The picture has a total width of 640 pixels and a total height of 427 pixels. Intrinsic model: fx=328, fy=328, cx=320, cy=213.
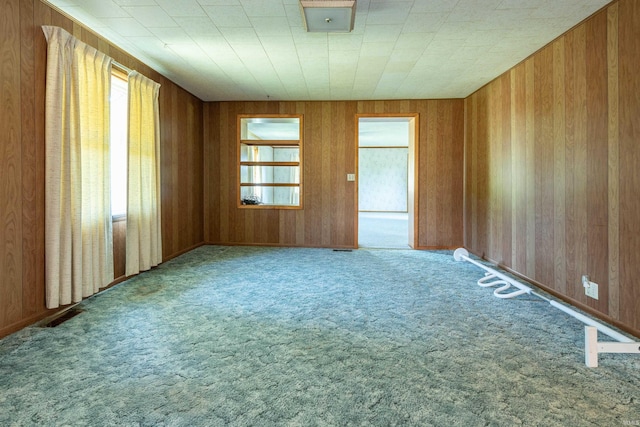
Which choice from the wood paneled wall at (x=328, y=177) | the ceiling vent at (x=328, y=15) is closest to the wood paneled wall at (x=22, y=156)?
the ceiling vent at (x=328, y=15)

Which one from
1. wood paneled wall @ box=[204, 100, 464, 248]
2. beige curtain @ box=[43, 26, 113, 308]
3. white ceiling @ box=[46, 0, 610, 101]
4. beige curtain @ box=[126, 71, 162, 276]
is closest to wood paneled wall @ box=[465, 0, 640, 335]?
white ceiling @ box=[46, 0, 610, 101]

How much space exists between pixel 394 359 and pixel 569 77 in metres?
2.78

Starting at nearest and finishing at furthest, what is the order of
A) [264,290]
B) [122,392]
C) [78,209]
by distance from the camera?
1. [122,392]
2. [78,209]
3. [264,290]

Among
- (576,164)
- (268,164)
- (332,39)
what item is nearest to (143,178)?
(268,164)

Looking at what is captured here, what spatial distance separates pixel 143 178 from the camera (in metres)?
3.72

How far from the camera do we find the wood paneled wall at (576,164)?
223 cm

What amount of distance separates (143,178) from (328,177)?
2.80 metres

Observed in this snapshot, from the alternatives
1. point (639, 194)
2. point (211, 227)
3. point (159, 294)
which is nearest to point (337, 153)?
point (211, 227)

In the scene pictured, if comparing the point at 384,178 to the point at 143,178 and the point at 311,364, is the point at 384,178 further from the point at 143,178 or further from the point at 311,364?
the point at 311,364

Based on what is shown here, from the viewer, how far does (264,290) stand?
3.18 meters

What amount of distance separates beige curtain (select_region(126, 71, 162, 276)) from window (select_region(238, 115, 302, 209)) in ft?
5.94

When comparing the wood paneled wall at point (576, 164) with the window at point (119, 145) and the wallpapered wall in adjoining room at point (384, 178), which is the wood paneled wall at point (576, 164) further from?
the wallpapered wall in adjoining room at point (384, 178)

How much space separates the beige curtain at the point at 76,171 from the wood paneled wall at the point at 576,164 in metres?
4.05

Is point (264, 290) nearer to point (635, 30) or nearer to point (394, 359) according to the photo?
point (394, 359)
